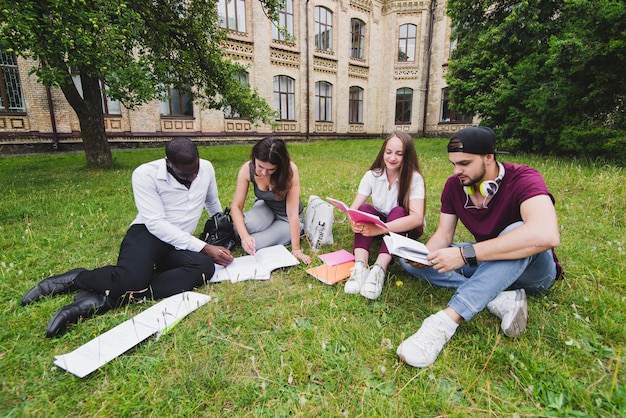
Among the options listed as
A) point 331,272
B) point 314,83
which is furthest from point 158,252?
point 314,83

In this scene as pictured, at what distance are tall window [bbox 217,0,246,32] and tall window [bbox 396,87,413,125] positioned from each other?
12.8m

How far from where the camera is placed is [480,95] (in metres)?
11.0

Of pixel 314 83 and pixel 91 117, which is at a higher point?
pixel 314 83

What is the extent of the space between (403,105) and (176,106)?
16.9m

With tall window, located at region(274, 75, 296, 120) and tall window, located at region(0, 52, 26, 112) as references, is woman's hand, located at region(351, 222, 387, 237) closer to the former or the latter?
tall window, located at region(0, 52, 26, 112)

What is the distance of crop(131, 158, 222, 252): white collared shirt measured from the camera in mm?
3049

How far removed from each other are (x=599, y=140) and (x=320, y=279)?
339 inches

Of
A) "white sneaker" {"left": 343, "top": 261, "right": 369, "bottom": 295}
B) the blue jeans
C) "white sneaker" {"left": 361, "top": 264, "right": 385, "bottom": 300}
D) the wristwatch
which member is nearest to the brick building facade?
"white sneaker" {"left": 343, "top": 261, "right": 369, "bottom": 295}

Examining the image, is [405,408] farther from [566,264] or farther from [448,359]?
[566,264]

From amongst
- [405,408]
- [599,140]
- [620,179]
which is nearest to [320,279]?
[405,408]

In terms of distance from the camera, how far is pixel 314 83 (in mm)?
22422

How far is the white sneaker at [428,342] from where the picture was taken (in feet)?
6.61

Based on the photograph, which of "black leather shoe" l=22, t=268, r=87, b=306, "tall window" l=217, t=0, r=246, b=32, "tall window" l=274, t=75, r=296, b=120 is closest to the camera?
"black leather shoe" l=22, t=268, r=87, b=306

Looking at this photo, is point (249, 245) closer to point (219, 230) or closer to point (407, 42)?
point (219, 230)
